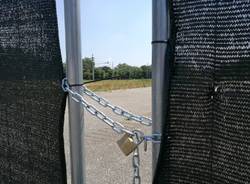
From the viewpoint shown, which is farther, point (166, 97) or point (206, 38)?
point (166, 97)

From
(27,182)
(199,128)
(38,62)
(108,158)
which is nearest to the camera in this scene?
(199,128)

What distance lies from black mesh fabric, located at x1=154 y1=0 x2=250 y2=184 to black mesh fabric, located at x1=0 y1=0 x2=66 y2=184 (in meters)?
0.64

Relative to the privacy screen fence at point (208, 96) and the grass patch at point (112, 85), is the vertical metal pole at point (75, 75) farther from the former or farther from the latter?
the grass patch at point (112, 85)

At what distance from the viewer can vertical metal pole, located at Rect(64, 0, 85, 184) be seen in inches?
65.3

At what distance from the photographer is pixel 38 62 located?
185 cm

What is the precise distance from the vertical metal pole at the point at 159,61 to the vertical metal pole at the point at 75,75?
44 centimetres

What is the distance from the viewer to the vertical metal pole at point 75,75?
166 centimetres

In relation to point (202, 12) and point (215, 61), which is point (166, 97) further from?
point (202, 12)

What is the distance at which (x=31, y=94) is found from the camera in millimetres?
1902

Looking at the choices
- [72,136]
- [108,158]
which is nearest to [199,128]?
[72,136]

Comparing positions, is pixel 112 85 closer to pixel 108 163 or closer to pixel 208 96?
pixel 108 163

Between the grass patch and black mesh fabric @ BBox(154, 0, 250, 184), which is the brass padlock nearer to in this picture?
black mesh fabric @ BBox(154, 0, 250, 184)

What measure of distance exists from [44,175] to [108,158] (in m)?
4.17

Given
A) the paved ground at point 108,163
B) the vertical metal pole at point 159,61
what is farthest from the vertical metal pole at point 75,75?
the paved ground at point 108,163
